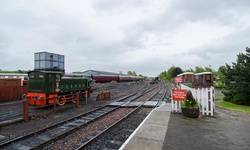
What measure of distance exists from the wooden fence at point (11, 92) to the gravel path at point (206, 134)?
15.5m

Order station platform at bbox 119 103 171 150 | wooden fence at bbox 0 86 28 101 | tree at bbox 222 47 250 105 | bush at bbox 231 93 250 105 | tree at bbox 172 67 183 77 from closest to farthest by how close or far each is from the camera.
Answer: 1. station platform at bbox 119 103 171 150
2. tree at bbox 222 47 250 105
3. bush at bbox 231 93 250 105
4. wooden fence at bbox 0 86 28 101
5. tree at bbox 172 67 183 77

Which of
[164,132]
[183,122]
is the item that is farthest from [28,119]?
[183,122]

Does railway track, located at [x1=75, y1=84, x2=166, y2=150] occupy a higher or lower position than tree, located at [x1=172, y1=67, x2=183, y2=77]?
lower

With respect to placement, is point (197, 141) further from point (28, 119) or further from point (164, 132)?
point (28, 119)

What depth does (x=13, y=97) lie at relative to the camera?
50.4 feet

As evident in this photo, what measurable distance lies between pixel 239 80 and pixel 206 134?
9379mm

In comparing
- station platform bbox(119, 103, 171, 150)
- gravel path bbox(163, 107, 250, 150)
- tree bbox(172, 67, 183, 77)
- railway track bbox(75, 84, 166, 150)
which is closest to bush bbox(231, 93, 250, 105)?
gravel path bbox(163, 107, 250, 150)

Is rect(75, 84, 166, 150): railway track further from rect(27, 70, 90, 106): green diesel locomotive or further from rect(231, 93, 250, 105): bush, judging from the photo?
rect(231, 93, 250, 105): bush

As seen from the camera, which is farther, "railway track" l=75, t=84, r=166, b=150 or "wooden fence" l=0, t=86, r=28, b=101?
"wooden fence" l=0, t=86, r=28, b=101

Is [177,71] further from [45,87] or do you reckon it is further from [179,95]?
[45,87]

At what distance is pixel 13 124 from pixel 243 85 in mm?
15474

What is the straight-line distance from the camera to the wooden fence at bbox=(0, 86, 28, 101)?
14.4m

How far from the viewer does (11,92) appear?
15219 millimetres

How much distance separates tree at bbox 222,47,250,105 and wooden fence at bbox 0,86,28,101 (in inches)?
804
